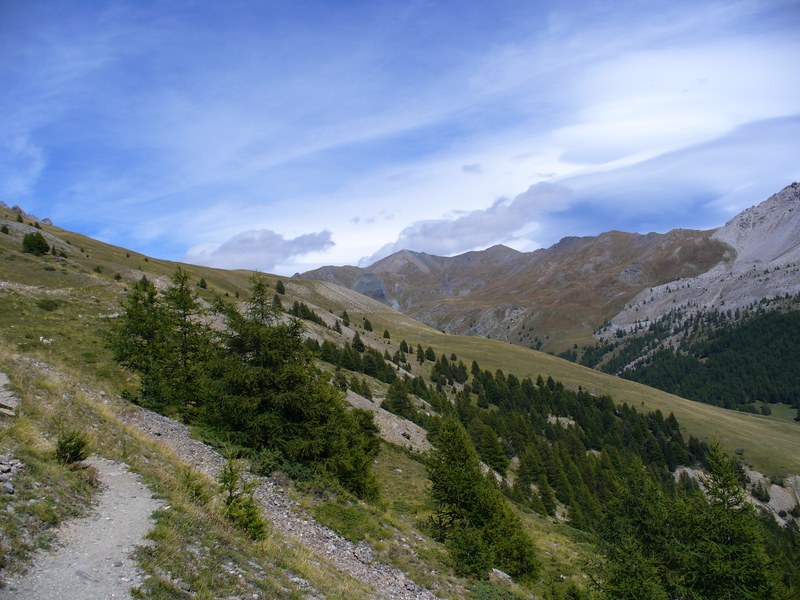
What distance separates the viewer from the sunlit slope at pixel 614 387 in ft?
398

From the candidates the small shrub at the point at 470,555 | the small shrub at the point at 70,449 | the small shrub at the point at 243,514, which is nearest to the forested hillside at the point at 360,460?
the small shrub at the point at 470,555

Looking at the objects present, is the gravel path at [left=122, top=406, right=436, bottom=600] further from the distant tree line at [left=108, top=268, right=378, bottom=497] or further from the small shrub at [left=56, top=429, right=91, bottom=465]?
the small shrub at [left=56, top=429, right=91, bottom=465]

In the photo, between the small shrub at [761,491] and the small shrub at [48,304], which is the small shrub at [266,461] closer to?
the small shrub at [48,304]

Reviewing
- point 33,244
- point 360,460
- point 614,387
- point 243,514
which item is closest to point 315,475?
point 360,460

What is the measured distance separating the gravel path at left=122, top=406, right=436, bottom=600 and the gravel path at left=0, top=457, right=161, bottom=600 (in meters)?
5.54

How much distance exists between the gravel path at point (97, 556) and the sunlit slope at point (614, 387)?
127 metres

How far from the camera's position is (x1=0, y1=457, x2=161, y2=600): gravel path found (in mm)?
7461

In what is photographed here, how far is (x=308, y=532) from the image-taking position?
16.8m

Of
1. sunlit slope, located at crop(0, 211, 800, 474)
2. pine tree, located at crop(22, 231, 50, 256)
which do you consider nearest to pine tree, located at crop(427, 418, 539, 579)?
sunlit slope, located at crop(0, 211, 800, 474)

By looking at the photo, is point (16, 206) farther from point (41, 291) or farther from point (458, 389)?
point (458, 389)

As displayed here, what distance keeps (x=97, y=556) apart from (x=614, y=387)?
160223 millimetres

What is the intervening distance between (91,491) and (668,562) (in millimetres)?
30933

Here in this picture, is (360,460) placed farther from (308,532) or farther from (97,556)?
(97,556)

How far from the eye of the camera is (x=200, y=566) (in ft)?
31.2
